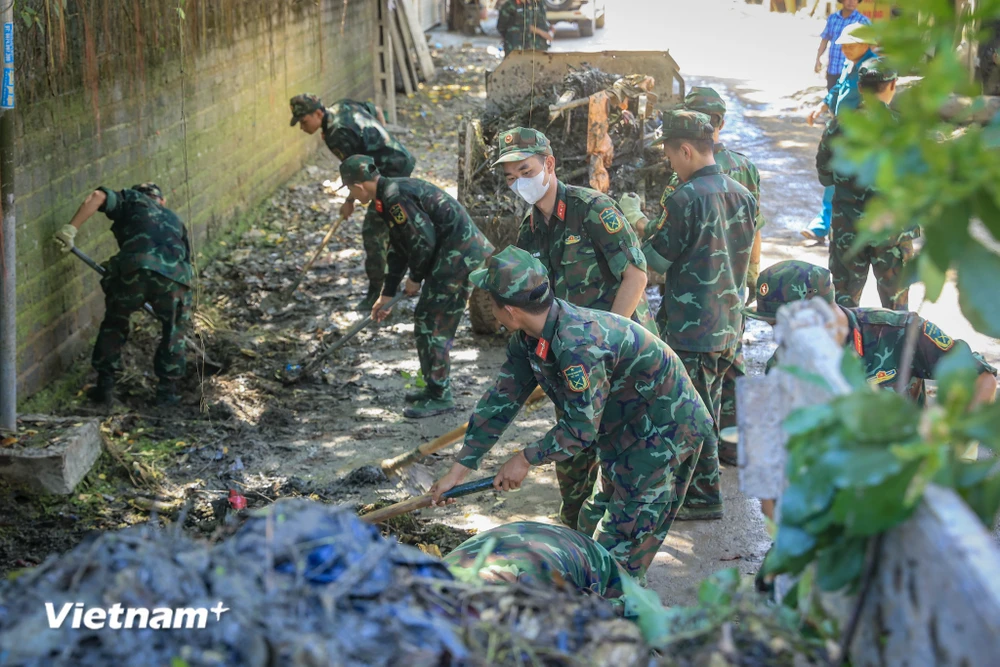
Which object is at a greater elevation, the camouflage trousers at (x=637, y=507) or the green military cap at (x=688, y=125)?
the green military cap at (x=688, y=125)

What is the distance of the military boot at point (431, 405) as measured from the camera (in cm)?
631

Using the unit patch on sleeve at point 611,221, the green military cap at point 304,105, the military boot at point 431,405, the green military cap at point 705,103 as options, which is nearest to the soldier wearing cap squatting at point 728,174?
the green military cap at point 705,103

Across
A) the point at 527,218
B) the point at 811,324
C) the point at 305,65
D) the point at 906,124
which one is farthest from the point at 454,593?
the point at 305,65

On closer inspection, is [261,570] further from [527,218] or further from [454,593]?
[527,218]

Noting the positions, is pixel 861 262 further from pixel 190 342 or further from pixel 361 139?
pixel 190 342

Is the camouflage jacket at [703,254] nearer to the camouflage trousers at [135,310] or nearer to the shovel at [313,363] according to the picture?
the shovel at [313,363]

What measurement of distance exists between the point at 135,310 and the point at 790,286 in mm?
4117

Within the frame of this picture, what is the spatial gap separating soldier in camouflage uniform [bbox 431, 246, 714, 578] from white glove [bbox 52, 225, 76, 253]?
3.25 m

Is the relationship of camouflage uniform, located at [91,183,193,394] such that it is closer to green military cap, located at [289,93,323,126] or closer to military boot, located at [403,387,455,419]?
military boot, located at [403,387,455,419]

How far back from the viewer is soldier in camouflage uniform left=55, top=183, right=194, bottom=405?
6059 mm

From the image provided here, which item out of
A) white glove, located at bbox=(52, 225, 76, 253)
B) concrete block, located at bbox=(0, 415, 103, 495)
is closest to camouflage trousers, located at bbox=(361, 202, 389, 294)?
white glove, located at bbox=(52, 225, 76, 253)

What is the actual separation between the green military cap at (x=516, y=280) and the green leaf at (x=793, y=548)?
1.92 m

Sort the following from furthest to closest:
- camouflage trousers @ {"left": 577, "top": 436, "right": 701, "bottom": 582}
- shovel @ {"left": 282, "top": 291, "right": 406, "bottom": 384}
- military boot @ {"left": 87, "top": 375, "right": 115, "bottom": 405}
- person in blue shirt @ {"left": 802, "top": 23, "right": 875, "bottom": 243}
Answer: person in blue shirt @ {"left": 802, "top": 23, "right": 875, "bottom": 243}
shovel @ {"left": 282, "top": 291, "right": 406, "bottom": 384}
military boot @ {"left": 87, "top": 375, "right": 115, "bottom": 405}
camouflage trousers @ {"left": 577, "top": 436, "right": 701, "bottom": 582}

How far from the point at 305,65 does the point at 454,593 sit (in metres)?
10.5
